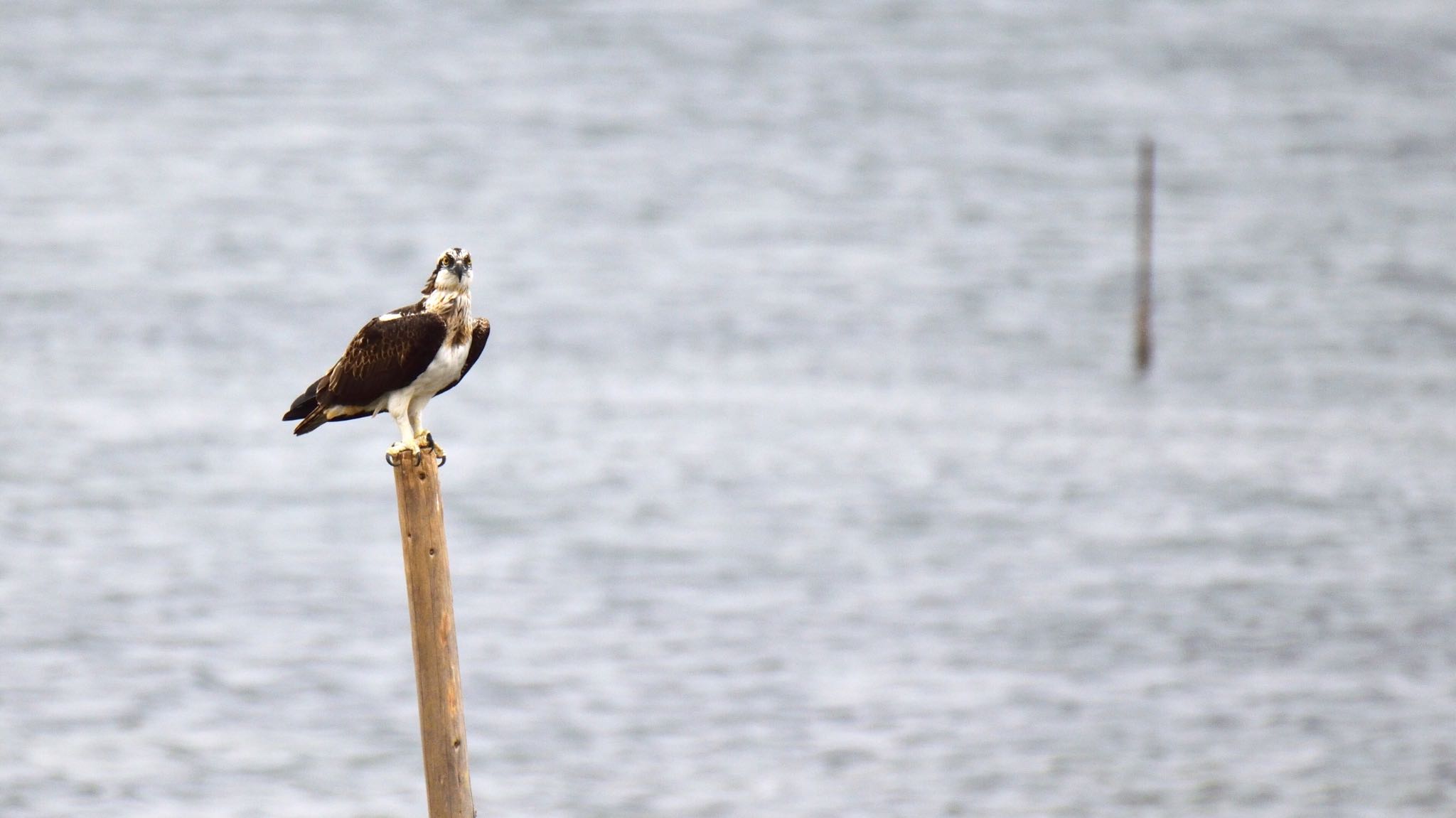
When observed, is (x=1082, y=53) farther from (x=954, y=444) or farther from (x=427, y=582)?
(x=427, y=582)

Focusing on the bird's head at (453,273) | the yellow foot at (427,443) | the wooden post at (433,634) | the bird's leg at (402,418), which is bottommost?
the wooden post at (433,634)

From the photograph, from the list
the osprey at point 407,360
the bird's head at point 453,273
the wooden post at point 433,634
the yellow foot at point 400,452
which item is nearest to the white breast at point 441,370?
the osprey at point 407,360

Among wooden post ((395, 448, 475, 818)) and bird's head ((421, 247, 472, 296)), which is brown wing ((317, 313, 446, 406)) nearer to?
bird's head ((421, 247, 472, 296))

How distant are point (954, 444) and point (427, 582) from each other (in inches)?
1037

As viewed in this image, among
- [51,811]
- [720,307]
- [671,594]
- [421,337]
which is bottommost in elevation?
[51,811]

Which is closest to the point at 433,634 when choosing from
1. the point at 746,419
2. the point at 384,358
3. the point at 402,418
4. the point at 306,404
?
the point at 402,418

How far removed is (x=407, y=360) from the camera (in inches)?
364

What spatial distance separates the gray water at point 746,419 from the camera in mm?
20719

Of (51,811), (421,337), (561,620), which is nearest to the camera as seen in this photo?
(421,337)

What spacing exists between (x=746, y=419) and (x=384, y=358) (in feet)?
87.8

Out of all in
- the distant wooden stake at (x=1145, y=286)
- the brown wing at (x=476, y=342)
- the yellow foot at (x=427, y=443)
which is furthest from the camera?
the distant wooden stake at (x=1145, y=286)

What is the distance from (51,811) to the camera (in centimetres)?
1853

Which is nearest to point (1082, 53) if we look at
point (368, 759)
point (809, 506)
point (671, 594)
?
point (809, 506)

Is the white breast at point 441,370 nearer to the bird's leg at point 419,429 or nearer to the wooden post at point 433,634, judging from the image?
the bird's leg at point 419,429
